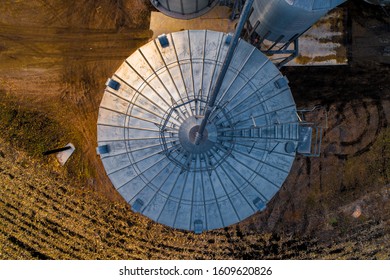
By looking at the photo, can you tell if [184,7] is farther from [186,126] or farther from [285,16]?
[186,126]

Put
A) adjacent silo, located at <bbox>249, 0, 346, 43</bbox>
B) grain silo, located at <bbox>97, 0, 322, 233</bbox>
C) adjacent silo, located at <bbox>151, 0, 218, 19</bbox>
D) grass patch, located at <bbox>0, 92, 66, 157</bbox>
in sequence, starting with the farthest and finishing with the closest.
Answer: grass patch, located at <bbox>0, 92, 66, 157</bbox>
adjacent silo, located at <bbox>151, 0, 218, 19</bbox>
grain silo, located at <bbox>97, 0, 322, 233</bbox>
adjacent silo, located at <bbox>249, 0, 346, 43</bbox>

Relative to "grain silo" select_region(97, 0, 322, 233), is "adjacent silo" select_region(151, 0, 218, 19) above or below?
above

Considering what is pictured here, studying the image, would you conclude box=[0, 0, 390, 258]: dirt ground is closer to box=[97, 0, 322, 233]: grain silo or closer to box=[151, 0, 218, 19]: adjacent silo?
box=[151, 0, 218, 19]: adjacent silo

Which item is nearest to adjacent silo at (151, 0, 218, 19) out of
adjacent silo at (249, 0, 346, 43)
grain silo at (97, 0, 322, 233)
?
grain silo at (97, 0, 322, 233)

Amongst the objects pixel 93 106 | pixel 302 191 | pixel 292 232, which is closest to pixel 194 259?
pixel 292 232

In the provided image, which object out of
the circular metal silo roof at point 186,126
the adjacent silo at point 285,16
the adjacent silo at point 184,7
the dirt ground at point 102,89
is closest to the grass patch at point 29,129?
the dirt ground at point 102,89

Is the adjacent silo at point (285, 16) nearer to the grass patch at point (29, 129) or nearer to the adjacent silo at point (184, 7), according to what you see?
the adjacent silo at point (184, 7)
